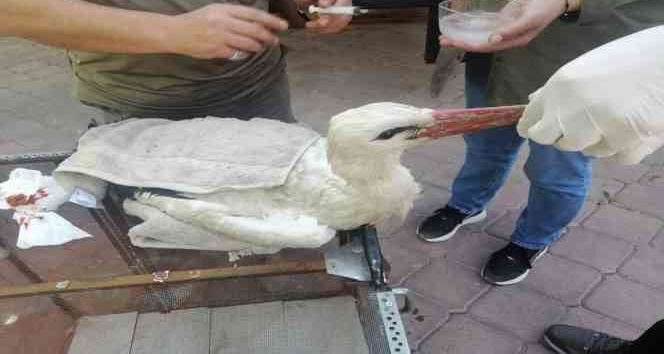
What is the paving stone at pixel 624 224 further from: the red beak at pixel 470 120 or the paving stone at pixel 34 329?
the paving stone at pixel 34 329

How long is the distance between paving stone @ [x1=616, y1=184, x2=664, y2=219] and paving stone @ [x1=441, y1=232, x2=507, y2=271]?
2.18 ft

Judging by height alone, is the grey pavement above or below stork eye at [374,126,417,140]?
below

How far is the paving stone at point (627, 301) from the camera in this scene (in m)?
1.70

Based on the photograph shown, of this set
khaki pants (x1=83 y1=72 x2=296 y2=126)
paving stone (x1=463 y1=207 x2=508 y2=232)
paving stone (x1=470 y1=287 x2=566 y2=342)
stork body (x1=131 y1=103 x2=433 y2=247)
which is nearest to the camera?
stork body (x1=131 y1=103 x2=433 y2=247)

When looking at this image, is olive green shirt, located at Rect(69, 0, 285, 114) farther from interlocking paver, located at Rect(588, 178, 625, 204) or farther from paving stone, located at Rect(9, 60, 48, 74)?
paving stone, located at Rect(9, 60, 48, 74)

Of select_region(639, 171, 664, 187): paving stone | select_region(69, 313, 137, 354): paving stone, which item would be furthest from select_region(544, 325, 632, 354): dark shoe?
select_region(69, 313, 137, 354): paving stone

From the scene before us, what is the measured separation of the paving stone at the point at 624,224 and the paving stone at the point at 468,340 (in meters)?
0.74

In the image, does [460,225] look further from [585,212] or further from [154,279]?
[154,279]

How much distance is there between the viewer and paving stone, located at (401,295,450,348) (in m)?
1.69

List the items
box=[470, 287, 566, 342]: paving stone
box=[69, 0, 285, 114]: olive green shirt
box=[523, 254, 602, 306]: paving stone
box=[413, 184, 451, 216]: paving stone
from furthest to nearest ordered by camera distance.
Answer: box=[413, 184, 451, 216]: paving stone < box=[523, 254, 602, 306]: paving stone < box=[470, 287, 566, 342]: paving stone < box=[69, 0, 285, 114]: olive green shirt

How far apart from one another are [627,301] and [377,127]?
1.29m

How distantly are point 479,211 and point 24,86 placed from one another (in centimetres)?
331

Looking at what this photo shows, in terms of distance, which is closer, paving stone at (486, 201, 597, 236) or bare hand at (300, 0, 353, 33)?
bare hand at (300, 0, 353, 33)

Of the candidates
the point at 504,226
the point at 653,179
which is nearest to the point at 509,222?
the point at 504,226
